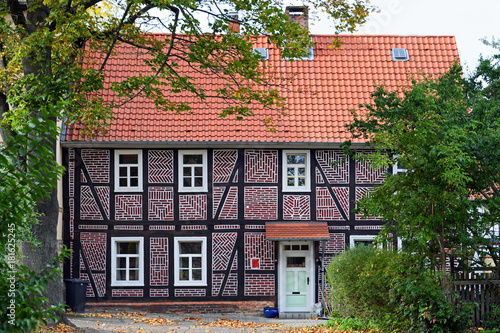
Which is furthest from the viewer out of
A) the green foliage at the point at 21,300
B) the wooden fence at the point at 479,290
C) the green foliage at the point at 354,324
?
the green foliage at the point at 354,324

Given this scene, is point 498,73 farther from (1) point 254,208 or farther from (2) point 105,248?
(2) point 105,248

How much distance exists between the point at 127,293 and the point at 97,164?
419cm

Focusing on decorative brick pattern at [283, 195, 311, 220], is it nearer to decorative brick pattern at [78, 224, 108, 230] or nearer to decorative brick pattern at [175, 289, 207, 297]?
decorative brick pattern at [175, 289, 207, 297]

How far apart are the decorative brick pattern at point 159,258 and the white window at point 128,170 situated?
1.79 metres

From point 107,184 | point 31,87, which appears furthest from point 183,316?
point 31,87

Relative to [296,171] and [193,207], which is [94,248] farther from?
[296,171]

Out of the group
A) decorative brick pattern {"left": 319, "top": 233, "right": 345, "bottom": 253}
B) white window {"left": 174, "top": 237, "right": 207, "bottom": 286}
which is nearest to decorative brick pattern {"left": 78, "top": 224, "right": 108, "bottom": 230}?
white window {"left": 174, "top": 237, "right": 207, "bottom": 286}

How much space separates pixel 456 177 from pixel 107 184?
1313cm

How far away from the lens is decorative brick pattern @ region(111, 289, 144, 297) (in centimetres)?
2028

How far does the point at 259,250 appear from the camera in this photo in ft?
67.2

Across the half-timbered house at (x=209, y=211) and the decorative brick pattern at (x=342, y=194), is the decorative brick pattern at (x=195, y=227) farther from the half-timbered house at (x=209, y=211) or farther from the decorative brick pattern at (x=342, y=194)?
the decorative brick pattern at (x=342, y=194)

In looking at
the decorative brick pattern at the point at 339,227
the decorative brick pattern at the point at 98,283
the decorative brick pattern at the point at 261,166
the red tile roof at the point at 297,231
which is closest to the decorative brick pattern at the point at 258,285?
the red tile roof at the point at 297,231

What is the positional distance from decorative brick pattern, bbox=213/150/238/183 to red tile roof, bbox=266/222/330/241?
204 centimetres

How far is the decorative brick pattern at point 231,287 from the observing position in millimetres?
20375
